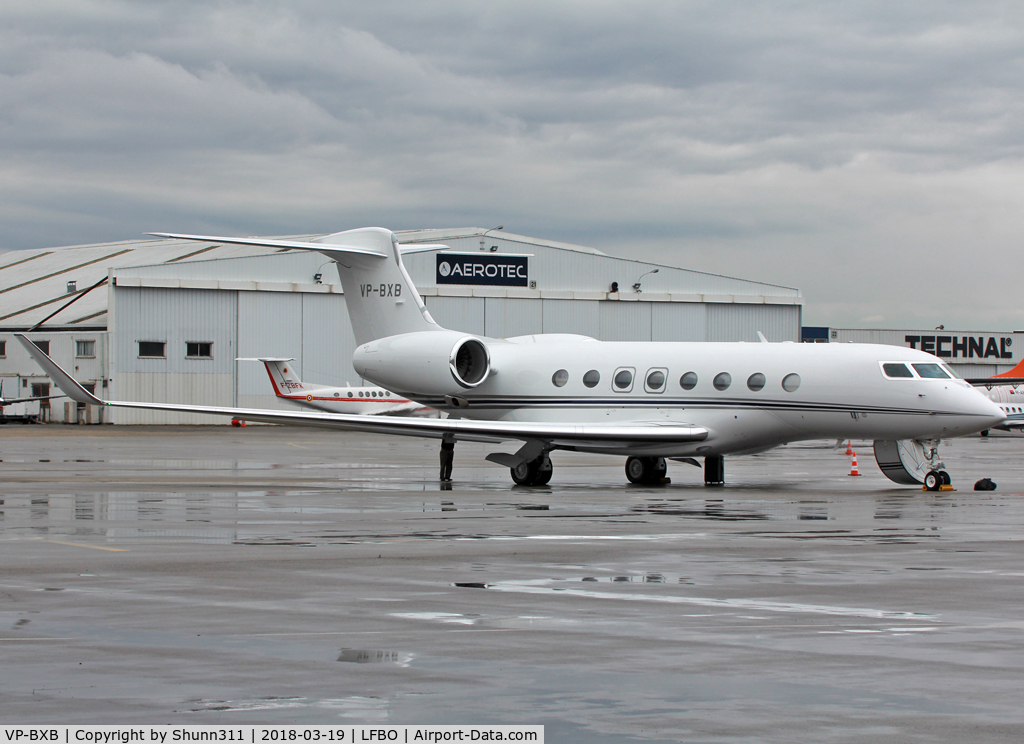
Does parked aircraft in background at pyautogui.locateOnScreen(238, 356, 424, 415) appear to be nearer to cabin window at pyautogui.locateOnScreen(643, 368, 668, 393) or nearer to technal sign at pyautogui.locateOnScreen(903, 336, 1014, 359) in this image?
cabin window at pyautogui.locateOnScreen(643, 368, 668, 393)

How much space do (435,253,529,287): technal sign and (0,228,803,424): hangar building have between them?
0.05m

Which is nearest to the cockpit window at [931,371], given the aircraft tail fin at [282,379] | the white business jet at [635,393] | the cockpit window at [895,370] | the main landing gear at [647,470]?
the white business jet at [635,393]

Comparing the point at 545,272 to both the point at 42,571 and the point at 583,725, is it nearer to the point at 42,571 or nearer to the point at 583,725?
the point at 42,571

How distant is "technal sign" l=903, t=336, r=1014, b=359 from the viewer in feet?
268

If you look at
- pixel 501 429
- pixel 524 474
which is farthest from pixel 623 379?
pixel 501 429

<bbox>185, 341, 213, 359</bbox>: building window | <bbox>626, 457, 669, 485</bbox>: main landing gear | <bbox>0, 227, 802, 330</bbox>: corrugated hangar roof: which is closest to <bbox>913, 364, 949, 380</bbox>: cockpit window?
<bbox>626, 457, 669, 485</bbox>: main landing gear

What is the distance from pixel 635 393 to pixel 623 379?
16.7 inches

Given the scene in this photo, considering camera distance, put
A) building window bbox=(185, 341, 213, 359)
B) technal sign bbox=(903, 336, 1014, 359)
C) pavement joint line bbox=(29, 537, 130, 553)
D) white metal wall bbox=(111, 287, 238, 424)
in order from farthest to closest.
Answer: technal sign bbox=(903, 336, 1014, 359)
building window bbox=(185, 341, 213, 359)
white metal wall bbox=(111, 287, 238, 424)
pavement joint line bbox=(29, 537, 130, 553)

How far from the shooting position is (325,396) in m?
57.3

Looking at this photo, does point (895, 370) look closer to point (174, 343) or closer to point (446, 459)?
point (446, 459)

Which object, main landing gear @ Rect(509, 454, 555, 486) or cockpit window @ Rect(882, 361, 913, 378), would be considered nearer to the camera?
cockpit window @ Rect(882, 361, 913, 378)

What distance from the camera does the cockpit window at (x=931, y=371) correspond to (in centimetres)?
2295

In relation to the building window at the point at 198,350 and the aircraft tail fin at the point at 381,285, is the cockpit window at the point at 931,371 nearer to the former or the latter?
the aircraft tail fin at the point at 381,285

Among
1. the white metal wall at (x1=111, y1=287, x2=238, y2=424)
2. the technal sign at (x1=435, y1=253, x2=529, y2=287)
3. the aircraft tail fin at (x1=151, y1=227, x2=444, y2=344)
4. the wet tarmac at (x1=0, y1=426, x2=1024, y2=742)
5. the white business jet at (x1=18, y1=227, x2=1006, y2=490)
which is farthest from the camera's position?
the technal sign at (x1=435, y1=253, x2=529, y2=287)
